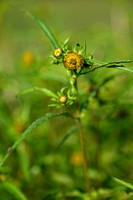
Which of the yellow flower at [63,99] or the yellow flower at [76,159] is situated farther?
the yellow flower at [76,159]

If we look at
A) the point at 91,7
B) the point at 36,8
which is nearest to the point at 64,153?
the point at 36,8

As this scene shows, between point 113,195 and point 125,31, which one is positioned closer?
point 113,195

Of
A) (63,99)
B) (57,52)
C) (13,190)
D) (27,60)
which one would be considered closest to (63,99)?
(63,99)

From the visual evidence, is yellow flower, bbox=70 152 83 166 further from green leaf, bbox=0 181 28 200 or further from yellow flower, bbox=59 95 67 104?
yellow flower, bbox=59 95 67 104

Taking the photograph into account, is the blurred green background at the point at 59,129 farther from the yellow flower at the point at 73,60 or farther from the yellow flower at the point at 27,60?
the yellow flower at the point at 73,60

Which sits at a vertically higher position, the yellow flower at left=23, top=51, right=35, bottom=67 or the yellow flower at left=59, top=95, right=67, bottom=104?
the yellow flower at left=23, top=51, right=35, bottom=67

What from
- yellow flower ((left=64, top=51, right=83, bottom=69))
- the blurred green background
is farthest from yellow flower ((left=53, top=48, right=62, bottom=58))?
the blurred green background

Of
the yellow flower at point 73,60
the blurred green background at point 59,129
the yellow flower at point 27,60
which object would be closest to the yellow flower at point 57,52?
the yellow flower at point 73,60

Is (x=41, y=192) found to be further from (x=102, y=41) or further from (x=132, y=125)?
(x=102, y=41)
